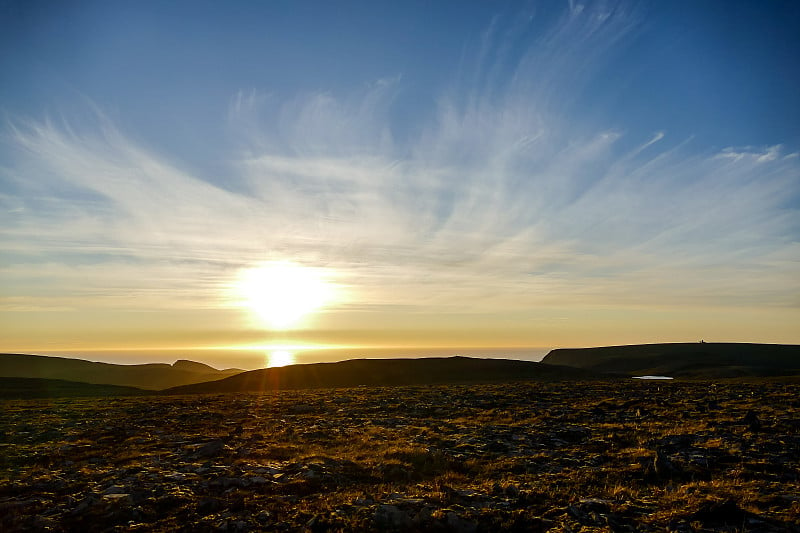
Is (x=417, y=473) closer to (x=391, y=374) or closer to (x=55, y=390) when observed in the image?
(x=391, y=374)

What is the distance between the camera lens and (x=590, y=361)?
535ft

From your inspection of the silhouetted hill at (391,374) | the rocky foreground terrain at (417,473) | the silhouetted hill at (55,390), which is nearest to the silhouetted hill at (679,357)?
the silhouetted hill at (391,374)

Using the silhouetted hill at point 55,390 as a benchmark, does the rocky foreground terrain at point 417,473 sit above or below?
above

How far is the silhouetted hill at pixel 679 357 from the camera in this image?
116m

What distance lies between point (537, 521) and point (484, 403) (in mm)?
27597

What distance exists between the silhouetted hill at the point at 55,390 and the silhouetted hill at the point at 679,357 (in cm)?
10388

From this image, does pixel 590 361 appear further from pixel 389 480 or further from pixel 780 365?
pixel 389 480

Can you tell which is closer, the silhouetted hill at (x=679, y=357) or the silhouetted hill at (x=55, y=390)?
the silhouetted hill at (x=55, y=390)

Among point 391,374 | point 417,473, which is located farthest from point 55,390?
point 417,473

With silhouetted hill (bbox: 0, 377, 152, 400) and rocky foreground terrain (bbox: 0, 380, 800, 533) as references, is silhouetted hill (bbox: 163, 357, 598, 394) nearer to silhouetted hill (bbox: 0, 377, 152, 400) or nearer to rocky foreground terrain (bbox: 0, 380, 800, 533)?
silhouetted hill (bbox: 0, 377, 152, 400)

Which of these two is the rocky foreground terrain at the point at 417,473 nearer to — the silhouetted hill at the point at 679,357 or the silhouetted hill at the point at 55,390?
the silhouetted hill at the point at 55,390

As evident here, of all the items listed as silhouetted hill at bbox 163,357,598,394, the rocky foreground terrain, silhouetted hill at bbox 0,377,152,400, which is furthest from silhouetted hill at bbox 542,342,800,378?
silhouetted hill at bbox 0,377,152,400

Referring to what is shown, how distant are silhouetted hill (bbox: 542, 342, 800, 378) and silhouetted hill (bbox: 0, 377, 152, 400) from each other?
341 ft

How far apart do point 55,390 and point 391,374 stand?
58.3 metres
